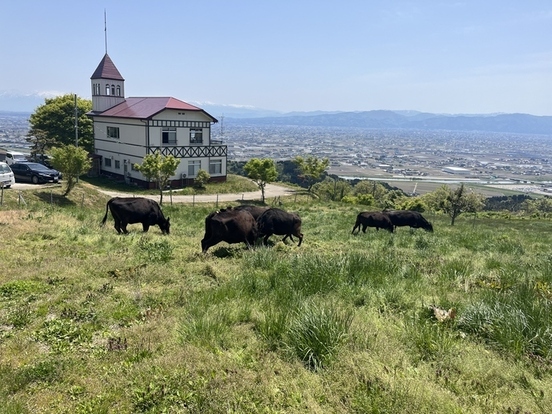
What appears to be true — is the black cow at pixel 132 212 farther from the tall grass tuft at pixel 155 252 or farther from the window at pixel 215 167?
the window at pixel 215 167

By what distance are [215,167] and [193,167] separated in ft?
9.31

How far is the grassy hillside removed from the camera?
4707 mm

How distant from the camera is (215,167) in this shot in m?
48.8

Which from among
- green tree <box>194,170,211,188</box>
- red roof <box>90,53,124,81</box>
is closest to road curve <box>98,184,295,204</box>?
green tree <box>194,170,211,188</box>

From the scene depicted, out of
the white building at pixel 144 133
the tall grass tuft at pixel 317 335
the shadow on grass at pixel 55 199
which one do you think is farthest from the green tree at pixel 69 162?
the tall grass tuft at pixel 317 335

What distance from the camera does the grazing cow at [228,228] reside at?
491 inches

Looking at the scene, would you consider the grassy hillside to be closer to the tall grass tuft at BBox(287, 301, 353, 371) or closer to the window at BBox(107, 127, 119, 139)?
the tall grass tuft at BBox(287, 301, 353, 371)

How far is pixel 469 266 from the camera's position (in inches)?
420

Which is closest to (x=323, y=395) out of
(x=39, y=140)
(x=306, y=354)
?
(x=306, y=354)

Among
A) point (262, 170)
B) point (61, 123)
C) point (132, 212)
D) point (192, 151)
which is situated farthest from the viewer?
point (61, 123)

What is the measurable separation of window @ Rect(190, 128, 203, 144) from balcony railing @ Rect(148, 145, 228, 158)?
29.3 inches

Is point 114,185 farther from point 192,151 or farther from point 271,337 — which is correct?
point 271,337

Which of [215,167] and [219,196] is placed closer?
A: [219,196]

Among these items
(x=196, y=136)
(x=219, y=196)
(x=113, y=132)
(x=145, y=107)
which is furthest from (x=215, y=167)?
(x=113, y=132)
